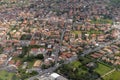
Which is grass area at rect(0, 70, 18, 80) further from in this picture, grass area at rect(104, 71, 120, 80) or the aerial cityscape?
grass area at rect(104, 71, 120, 80)

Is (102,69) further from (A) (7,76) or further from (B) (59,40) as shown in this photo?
(A) (7,76)

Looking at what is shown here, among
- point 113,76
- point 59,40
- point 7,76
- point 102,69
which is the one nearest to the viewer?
point 7,76

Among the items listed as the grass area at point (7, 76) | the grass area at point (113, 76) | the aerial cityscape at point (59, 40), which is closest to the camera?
the grass area at point (7, 76)

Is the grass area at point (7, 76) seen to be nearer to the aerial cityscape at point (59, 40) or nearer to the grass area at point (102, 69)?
the aerial cityscape at point (59, 40)

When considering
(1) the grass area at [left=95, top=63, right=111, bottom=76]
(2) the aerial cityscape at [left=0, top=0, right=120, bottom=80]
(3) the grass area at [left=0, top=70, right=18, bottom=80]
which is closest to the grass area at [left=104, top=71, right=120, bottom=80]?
(2) the aerial cityscape at [left=0, top=0, right=120, bottom=80]

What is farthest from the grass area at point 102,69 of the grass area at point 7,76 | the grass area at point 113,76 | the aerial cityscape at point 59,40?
the grass area at point 7,76

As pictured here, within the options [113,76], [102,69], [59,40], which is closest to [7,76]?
[102,69]

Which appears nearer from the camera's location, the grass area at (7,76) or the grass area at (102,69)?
the grass area at (7,76)

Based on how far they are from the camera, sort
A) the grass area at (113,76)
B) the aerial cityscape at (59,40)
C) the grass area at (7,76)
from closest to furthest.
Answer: the grass area at (7,76)
the grass area at (113,76)
the aerial cityscape at (59,40)

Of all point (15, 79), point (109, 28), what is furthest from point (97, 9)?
point (15, 79)
